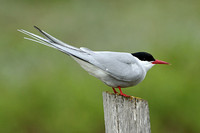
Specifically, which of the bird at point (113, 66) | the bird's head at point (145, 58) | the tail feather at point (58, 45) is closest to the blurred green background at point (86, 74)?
the bird's head at point (145, 58)

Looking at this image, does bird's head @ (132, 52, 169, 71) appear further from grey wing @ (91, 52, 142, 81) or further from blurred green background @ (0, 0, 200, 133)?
blurred green background @ (0, 0, 200, 133)

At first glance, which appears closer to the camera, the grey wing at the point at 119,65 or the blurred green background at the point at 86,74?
the grey wing at the point at 119,65

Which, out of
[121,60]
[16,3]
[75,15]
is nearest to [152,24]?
[75,15]

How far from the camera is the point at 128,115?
2520mm

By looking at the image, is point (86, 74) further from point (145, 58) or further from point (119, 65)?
point (119, 65)

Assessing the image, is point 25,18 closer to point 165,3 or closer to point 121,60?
point 165,3

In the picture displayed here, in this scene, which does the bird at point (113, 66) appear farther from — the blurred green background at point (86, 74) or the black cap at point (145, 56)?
the blurred green background at point (86, 74)

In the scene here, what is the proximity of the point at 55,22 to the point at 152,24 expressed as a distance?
81.8 inches

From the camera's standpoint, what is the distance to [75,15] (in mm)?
7992

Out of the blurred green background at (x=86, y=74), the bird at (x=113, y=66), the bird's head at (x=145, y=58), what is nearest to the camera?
the bird at (x=113, y=66)

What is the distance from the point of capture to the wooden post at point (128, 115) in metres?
2.50

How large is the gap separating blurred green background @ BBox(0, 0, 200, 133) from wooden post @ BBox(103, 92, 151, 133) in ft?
5.89

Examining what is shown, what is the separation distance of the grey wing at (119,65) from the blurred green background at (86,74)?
64.0 inches

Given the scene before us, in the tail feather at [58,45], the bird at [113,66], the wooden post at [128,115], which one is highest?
the tail feather at [58,45]
